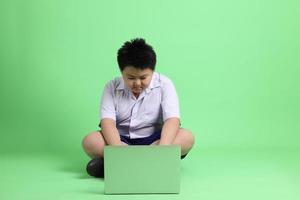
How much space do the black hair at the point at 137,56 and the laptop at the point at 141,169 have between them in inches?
14.4

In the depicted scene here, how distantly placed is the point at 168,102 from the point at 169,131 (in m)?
0.13

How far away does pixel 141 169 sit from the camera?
2074mm

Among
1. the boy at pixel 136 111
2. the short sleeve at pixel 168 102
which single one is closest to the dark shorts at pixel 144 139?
the boy at pixel 136 111

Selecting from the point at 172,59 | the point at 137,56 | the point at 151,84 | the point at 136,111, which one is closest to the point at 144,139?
the point at 136,111

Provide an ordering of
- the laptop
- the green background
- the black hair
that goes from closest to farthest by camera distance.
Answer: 1. the laptop
2. the black hair
3. the green background

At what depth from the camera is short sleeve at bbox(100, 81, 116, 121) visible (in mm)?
2404

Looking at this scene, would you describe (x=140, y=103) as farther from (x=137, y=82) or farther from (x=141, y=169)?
(x=141, y=169)

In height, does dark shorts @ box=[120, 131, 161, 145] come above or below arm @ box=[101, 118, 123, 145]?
below

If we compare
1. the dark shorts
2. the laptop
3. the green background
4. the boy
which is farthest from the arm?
the green background

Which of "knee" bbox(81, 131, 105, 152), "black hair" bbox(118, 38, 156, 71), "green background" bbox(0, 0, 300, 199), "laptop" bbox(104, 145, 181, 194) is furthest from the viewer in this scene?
"green background" bbox(0, 0, 300, 199)

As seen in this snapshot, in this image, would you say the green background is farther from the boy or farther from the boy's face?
the boy's face

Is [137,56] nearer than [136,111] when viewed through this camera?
Yes

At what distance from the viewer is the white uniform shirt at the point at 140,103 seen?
2443 millimetres

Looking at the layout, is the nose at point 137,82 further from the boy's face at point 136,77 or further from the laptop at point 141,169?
the laptop at point 141,169
